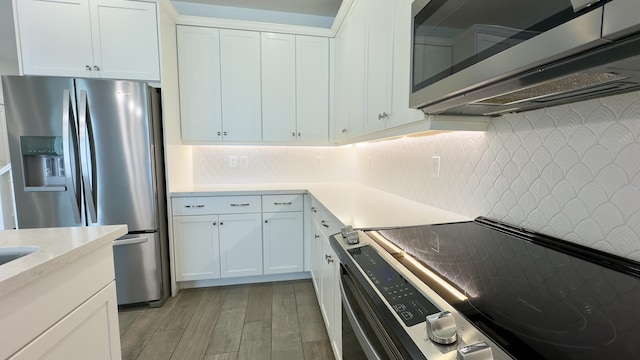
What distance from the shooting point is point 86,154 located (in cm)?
200

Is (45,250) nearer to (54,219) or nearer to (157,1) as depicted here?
(54,219)

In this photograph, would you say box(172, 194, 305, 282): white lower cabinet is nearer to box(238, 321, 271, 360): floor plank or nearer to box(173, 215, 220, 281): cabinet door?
box(173, 215, 220, 281): cabinet door

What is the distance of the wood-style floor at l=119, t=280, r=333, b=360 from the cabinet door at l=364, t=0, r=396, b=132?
148 centimetres

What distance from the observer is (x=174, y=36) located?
2.47 metres

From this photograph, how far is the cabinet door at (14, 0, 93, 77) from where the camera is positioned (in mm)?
2064

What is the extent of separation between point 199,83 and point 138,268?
1720 millimetres

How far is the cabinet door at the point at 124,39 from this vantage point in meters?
2.13

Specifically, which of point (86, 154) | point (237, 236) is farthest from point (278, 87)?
point (86, 154)

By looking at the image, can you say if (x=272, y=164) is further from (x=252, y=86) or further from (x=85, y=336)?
(x=85, y=336)

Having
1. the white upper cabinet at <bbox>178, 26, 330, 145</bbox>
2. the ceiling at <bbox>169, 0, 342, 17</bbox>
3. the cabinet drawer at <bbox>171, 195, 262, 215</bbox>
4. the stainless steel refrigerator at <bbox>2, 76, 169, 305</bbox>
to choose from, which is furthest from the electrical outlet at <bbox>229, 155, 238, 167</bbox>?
the ceiling at <bbox>169, 0, 342, 17</bbox>

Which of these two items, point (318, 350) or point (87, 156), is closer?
point (318, 350)

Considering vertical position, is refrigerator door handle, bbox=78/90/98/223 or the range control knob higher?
refrigerator door handle, bbox=78/90/98/223

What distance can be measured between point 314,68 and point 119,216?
2192 mm

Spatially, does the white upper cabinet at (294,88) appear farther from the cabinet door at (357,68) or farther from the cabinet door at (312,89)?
the cabinet door at (357,68)
